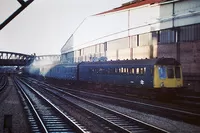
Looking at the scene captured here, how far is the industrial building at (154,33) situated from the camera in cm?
2867

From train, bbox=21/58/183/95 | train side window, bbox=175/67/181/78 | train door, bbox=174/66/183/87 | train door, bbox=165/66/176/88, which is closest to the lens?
train, bbox=21/58/183/95

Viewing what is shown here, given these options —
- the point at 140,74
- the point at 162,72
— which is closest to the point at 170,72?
the point at 162,72

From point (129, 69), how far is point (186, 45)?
894 cm

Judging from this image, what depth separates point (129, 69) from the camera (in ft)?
76.3

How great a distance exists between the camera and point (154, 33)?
34.0 m

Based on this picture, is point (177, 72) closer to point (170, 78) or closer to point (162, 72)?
point (170, 78)

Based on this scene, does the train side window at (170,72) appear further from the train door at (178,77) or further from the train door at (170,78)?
the train door at (178,77)

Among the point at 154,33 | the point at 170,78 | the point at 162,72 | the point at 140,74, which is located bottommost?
the point at 170,78

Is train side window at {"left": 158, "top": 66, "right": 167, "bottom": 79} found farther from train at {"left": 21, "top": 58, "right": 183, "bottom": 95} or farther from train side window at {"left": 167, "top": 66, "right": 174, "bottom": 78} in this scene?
train side window at {"left": 167, "top": 66, "right": 174, "bottom": 78}

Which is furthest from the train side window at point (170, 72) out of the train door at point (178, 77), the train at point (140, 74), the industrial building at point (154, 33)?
the industrial building at point (154, 33)

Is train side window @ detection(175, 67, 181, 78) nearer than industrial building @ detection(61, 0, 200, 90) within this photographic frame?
Yes

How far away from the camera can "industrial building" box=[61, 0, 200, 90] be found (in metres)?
28.7

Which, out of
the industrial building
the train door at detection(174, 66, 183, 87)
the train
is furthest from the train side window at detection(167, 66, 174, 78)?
the industrial building

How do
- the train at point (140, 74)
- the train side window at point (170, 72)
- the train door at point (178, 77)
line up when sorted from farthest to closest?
1. the train door at point (178, 77)
2. the train side window at point (170, 72)
3. the train at point (140, 74)
